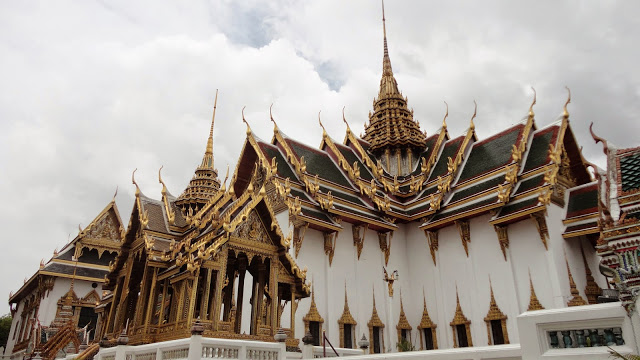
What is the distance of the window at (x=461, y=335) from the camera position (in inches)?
593

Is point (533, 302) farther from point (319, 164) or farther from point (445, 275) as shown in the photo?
point (319, 164)

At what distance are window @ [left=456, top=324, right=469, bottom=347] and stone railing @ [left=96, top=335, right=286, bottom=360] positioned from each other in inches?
415

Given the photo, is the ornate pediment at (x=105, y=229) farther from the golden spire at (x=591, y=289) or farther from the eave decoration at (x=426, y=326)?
the golden spire at (x=591, y=289)

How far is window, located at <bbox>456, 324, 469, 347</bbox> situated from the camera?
15062 millimetres

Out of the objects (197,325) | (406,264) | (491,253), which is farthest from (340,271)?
(197,325)

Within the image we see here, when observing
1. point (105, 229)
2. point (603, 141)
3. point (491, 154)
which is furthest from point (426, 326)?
point (105, 229)

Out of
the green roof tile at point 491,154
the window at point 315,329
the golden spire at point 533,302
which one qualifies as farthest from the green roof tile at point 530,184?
the window at point 315,329

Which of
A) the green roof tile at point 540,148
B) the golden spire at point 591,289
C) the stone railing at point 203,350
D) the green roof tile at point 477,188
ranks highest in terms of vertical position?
the green roof tile at point 540,148

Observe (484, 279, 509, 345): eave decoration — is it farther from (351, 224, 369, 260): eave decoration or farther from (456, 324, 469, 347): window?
(351, 224, 369, 260): eave decoration

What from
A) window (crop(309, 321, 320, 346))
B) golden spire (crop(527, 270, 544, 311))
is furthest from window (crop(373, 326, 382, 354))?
golden spire (crop(527, 270, 544, 311))

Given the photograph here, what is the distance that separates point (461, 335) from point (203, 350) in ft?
38.4

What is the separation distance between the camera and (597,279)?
14.3 metres

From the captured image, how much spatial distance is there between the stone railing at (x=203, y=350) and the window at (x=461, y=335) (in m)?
10.5

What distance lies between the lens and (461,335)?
49.7 ft
